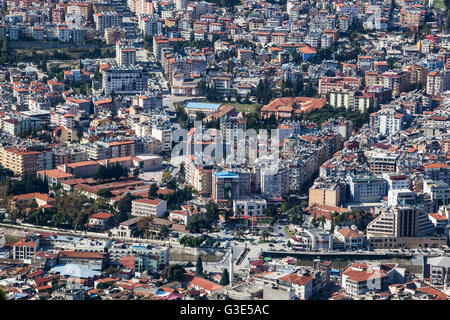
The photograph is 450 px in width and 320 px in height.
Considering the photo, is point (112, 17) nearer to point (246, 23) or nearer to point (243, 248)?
point (246, 23)

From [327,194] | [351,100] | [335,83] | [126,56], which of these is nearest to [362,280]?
[327,194]

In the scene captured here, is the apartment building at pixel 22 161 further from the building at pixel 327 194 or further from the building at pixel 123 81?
the building at pixel 123 81

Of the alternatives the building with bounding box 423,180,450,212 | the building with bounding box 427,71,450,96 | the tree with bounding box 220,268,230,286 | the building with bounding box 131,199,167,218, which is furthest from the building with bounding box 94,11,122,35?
the tree with bounding box 220,268,230,286

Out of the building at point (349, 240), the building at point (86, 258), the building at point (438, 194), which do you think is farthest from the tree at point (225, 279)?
the building at point (438, 194)

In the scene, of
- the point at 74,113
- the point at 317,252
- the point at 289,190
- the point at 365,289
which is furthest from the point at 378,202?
the point at 74,113

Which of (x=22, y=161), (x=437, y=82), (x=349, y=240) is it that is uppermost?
(x=437, y=82)

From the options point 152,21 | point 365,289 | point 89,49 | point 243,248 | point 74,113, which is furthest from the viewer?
point 152,21

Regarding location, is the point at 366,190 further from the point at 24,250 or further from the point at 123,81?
the point at 123,81

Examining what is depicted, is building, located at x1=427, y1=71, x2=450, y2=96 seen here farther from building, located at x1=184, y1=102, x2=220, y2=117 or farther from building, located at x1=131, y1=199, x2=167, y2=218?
building, located at x1=131, y1=199, x2=167, y2=218
